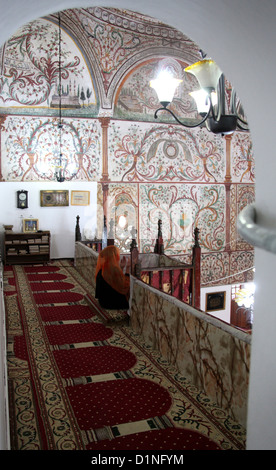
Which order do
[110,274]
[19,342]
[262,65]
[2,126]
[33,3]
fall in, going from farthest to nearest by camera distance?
[2,126], [110,274], [19,342], [33,3], [262,65]

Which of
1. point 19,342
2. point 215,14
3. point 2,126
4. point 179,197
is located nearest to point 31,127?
point 2,126

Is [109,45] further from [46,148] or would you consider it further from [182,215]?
[182,215]

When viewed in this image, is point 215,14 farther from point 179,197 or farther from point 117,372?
point 179,197

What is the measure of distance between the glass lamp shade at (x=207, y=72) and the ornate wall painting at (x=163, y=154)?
8217 millimetres

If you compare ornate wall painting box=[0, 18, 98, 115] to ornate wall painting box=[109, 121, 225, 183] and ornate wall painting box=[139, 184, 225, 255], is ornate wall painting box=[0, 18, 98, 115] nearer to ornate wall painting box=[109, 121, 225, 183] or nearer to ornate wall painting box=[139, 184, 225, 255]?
ornate wall painting box=[109, 121, 225, 183]

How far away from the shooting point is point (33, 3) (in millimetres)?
1945

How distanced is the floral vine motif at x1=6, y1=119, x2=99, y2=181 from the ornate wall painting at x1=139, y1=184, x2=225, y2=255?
192cm

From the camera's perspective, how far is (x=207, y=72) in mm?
3969

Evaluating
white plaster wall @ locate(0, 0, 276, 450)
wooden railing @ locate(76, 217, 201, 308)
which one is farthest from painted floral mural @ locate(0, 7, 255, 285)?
white plaster wall @ locate(0, 0, 276, 450)

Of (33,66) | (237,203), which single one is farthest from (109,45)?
(237,203)

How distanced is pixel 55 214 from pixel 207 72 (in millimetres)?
8198

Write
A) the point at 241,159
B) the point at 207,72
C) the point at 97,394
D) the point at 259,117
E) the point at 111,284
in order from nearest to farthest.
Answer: the point at 259,117 → the point at 207,72 → the point at 97,394 → the point at 111,284 → the point at 241,159

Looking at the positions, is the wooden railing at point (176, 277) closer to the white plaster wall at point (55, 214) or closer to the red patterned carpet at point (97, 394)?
the red patterned carpet at point (97, 394)
